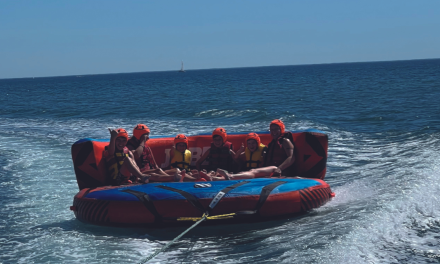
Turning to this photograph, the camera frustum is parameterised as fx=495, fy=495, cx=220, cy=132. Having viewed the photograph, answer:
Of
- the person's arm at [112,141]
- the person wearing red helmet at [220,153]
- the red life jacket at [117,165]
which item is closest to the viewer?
the person's arm at [112,141]

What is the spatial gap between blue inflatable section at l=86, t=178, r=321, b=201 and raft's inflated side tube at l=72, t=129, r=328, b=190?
670 mm

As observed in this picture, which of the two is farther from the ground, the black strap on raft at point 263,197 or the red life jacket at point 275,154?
the red life jacket at point 275,154

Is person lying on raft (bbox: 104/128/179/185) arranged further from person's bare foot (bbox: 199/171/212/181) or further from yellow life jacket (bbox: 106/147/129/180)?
person's bare foot (bbox: 199/171/212/181)

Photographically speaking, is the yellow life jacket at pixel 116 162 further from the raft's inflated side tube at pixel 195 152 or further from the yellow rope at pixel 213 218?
the yellow rope at pixel 213 218

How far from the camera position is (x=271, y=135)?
21.9 ft

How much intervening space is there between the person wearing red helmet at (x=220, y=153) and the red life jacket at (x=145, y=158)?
74 cm

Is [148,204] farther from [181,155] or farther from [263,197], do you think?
[181,155]

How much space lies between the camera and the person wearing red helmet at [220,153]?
646cm

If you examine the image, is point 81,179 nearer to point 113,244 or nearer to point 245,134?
point 113,244

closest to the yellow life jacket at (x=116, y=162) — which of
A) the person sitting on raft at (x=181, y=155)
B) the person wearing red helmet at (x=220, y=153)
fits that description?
the person sitting on raft at (x=181, y=155)

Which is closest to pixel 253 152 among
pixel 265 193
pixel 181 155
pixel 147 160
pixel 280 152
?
pixel 280 152

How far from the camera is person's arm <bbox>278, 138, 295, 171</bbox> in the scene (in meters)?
6.36

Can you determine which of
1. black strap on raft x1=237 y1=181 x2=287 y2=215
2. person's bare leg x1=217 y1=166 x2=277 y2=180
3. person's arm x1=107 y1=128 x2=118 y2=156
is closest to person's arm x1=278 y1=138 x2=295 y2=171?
person's bare leg x1=217 y1=166 x2=277 y2=180

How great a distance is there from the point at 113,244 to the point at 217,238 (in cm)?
104
